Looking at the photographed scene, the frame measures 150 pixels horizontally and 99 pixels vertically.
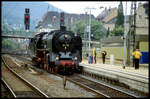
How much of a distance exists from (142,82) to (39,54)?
40.2 ft

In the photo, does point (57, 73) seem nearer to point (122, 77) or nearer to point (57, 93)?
point (122, 77)

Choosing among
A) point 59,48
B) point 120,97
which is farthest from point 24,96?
point 59,48

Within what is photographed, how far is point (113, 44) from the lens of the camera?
116 ft

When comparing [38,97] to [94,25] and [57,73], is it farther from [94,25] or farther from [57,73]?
[94,25]

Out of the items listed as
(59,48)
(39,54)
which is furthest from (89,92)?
(39,54)

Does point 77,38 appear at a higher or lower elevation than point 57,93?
higher

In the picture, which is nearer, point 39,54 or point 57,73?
point 57,73

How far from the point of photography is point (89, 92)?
11469 millimetres

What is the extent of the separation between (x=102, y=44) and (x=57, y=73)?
855 inches

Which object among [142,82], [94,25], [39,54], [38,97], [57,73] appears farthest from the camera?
[94,25]

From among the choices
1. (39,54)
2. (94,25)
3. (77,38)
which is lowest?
(39,54)

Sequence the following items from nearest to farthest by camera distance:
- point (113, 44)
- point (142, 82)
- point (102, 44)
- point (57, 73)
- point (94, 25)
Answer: point (142, 82), point (57, 73), point (113, 44), point (102, 44), point (94, 25)

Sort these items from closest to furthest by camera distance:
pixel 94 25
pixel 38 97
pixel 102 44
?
pixel 38 97 < pixel 102 44 < pixel 94 25

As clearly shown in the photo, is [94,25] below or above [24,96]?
above
